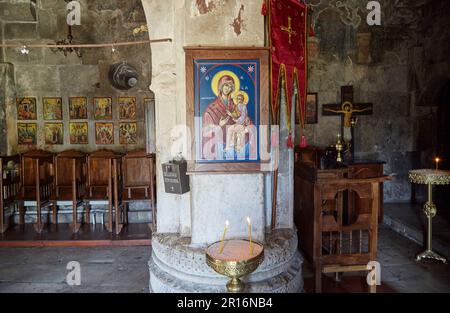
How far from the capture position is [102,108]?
23.3ft

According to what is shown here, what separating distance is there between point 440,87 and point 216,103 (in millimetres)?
5615

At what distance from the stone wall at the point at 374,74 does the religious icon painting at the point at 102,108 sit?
3.98 metres

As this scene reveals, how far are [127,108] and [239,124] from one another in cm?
469

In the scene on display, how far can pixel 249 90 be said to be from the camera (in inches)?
116

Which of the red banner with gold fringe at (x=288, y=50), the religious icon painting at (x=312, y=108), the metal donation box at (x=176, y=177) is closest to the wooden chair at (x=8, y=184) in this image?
the metal donation box at (x=176, y=177)

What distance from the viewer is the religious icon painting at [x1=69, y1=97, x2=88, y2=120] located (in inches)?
278

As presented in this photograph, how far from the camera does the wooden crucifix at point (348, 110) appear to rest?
722 cm

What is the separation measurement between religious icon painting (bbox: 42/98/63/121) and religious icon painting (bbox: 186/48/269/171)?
511 cm

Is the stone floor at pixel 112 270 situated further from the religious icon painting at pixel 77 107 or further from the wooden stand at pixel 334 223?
the religious icon painting at pixel 77 107

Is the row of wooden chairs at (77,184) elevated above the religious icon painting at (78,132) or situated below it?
below

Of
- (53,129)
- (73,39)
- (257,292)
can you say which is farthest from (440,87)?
(53,129)

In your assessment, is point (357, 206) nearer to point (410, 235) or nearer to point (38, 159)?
point (410, 235)

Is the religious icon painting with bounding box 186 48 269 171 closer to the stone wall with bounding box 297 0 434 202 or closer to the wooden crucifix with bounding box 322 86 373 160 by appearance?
the stone wall with bounding box 297 0 434 202

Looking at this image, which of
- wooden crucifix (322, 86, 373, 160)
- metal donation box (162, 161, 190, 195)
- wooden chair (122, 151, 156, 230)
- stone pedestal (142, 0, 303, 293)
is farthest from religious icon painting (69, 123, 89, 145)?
wooden crucifix (322, 86, 373, 160)
